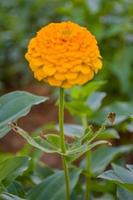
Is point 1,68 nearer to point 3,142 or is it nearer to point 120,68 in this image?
point 3,142

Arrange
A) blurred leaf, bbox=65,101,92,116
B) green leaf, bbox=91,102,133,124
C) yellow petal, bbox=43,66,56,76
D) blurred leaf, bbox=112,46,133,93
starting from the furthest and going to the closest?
blurred leaf, bbox=112,46,133,93
green leaf, bbox=91,102,133,124
blurred leaf, bbox=65,101,92,116
yellow petal, bbox=43,66,56,76

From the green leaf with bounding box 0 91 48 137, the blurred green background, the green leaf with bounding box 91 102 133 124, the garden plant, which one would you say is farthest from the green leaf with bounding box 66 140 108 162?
the blurred green background

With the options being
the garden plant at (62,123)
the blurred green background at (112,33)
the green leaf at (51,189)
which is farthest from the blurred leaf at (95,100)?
the blurred green background at (112,33)

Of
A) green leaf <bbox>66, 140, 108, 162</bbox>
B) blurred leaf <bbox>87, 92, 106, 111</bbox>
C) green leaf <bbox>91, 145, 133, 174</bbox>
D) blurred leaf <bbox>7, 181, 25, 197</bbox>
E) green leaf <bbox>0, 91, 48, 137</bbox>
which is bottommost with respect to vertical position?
green leaf <bbox>91, 145, 133, 174</bbox>

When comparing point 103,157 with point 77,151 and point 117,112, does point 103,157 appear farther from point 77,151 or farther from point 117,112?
point 77,151

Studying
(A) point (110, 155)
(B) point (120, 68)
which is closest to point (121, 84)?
(B) point (120, 68)

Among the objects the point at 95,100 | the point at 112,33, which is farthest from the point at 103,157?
the point at 112,33

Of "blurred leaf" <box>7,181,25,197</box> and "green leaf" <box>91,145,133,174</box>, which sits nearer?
"blurred leaf" <box>7,181,25,197</box>

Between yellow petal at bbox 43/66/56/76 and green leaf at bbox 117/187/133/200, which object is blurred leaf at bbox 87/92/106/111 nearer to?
green leaf at bbox 117/187/133/200
